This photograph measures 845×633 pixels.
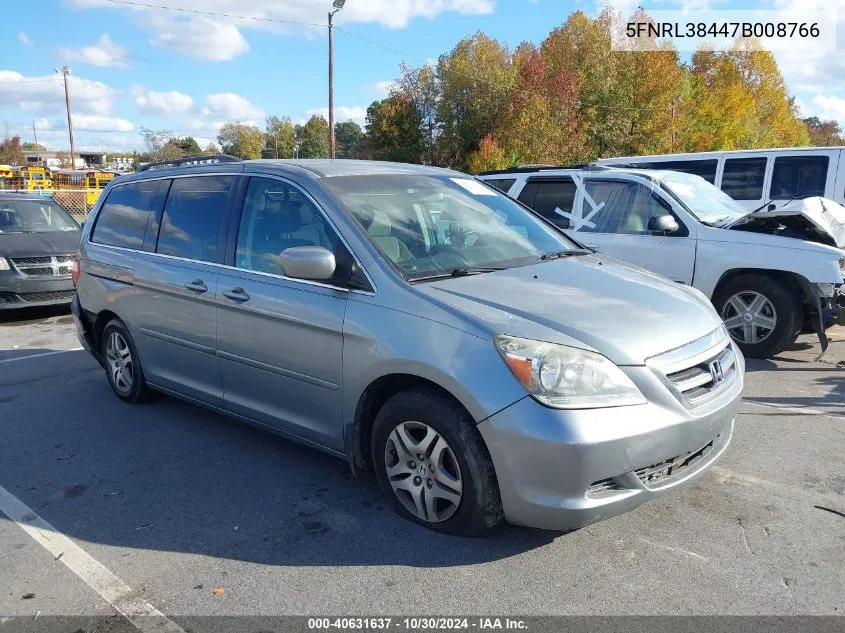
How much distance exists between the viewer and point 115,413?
5438mm

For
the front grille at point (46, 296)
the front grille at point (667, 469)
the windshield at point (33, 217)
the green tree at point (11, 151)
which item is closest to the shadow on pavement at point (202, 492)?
the front grille at point (667, 469)

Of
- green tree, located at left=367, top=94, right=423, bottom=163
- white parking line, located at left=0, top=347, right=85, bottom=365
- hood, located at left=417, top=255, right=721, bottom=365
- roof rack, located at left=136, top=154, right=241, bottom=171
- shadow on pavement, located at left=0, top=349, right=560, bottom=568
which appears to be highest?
green tree, located at left=367, top=94, right=423, bottom=163

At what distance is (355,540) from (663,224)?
473 centimetres

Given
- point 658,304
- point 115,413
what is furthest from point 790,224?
point 115,413

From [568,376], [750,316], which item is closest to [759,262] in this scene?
[750,316]

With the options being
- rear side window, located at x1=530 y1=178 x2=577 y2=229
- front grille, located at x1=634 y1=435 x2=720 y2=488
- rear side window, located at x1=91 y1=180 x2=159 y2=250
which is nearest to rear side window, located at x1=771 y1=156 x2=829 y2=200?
rear side window, located at x1=530 y1=178 x2=577 y2=229

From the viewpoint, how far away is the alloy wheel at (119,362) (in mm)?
5488

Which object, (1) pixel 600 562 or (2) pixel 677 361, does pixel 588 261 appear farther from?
(1) pixel 600 562

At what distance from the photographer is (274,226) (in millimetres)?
4164

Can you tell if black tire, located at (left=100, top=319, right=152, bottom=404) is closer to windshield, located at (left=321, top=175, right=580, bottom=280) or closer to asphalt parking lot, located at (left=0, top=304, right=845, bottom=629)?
asphalt parking lot, located at (left=0, top=304, right=845, bottom=629)

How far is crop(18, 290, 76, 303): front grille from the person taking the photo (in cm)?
952

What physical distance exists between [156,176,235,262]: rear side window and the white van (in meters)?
8.25

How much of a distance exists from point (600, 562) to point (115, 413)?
3.98 m

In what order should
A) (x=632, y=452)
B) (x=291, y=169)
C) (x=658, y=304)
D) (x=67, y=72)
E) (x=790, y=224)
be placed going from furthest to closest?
(x=67, y=72)
(x=790, y=224)
(x=291, y=169)
(x=658, y=304)
(x=632, y=452)
